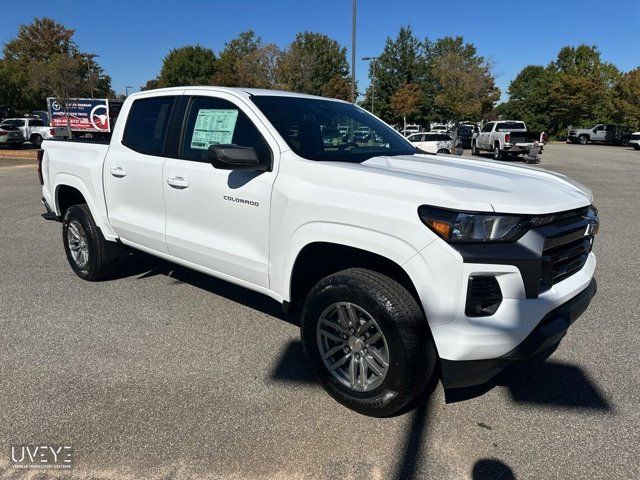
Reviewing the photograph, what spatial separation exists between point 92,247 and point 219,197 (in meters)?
2.12

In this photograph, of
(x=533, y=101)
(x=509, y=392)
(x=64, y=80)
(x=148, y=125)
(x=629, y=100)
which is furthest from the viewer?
(x=533, y=101)

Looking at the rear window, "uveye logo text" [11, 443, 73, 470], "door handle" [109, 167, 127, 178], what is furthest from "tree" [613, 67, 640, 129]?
"uveye logo text" [11, 443, 73, 470]

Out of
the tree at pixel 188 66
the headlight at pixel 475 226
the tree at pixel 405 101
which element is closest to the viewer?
the headlight at pixel 475 226

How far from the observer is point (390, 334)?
101 inches

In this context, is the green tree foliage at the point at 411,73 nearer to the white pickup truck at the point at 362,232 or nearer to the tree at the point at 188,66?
the tree at the point at 188,66

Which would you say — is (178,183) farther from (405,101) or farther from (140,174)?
(405,101)

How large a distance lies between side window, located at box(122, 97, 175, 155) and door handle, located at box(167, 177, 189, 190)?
1.20 ft

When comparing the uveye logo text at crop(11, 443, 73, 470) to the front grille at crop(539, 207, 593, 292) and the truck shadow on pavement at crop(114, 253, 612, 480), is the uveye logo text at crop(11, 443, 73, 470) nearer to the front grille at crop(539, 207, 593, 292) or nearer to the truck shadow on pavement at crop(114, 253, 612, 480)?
the truck shadow on pavement at crop(114, 253, 612, 480)

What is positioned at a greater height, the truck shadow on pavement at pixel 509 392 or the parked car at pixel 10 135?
the parked car at pixel 10 135

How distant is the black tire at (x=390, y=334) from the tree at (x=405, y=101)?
172 feet

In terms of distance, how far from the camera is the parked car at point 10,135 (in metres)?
28.0

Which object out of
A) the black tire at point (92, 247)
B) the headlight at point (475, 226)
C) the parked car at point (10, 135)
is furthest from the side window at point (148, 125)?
the parked car at point (10, 135)

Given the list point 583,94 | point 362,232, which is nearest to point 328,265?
point 362,232

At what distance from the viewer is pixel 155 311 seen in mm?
4375
